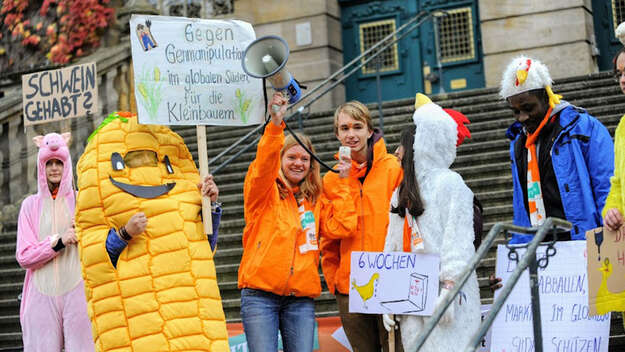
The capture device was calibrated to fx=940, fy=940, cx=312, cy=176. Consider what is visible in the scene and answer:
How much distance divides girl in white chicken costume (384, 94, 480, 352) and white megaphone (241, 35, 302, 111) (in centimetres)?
75

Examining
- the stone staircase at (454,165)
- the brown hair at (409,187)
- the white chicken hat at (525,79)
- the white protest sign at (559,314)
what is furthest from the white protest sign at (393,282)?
the stone staircase at (454,165)

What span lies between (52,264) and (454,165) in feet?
17.2

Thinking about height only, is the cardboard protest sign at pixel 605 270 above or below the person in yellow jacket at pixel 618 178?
below

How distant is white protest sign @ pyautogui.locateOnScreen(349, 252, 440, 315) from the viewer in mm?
5051

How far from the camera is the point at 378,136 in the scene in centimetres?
604

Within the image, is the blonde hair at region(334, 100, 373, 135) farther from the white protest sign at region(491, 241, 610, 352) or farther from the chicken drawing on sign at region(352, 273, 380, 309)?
the white protest sign at region(491, 241, 610, 352)

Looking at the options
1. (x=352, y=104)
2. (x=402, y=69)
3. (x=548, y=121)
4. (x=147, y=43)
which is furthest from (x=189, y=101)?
(x=402, y=69)

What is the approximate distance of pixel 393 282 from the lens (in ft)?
17.2

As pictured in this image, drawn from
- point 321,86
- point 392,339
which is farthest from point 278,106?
point 321,86

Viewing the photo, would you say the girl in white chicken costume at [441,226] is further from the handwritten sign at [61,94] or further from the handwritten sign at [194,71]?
the handwritten sign at [61,94]

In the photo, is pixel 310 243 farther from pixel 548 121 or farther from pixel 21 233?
pixel 21 233

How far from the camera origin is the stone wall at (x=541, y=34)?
14.2 metres

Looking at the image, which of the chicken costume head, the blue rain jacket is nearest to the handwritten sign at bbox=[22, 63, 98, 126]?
the chicken costume head

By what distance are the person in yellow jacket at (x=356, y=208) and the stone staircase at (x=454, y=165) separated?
2403mm
